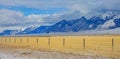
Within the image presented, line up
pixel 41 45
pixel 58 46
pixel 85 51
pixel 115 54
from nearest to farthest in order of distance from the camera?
pixel 115 54
pixel 85 51
pixel 58 46
pixel 41 45

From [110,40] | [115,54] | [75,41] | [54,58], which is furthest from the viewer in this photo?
[75,41]

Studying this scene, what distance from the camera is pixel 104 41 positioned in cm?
3105

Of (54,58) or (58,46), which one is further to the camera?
(58,46)

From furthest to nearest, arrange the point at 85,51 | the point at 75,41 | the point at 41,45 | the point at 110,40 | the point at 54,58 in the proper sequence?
the point at 41,45, the point at 75,41, the point at 85,51, the point at 110,40, the point at 54,58

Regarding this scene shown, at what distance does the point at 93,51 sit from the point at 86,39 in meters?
2.71

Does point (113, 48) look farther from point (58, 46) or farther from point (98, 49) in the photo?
point (58, 46)

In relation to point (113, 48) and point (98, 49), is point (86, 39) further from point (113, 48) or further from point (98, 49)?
point (113, 48)

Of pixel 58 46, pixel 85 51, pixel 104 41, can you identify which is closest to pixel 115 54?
pixel 104 41

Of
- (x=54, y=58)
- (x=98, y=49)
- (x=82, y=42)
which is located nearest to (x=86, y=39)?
(x=82, y=42)

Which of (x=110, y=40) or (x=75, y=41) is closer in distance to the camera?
(x=110, y=40)

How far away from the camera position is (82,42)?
113ft

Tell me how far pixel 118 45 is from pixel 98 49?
2701mm

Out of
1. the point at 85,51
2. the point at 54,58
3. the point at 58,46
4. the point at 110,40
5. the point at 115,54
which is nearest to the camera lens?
the point at 54,58

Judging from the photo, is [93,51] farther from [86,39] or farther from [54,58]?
[54,58]
